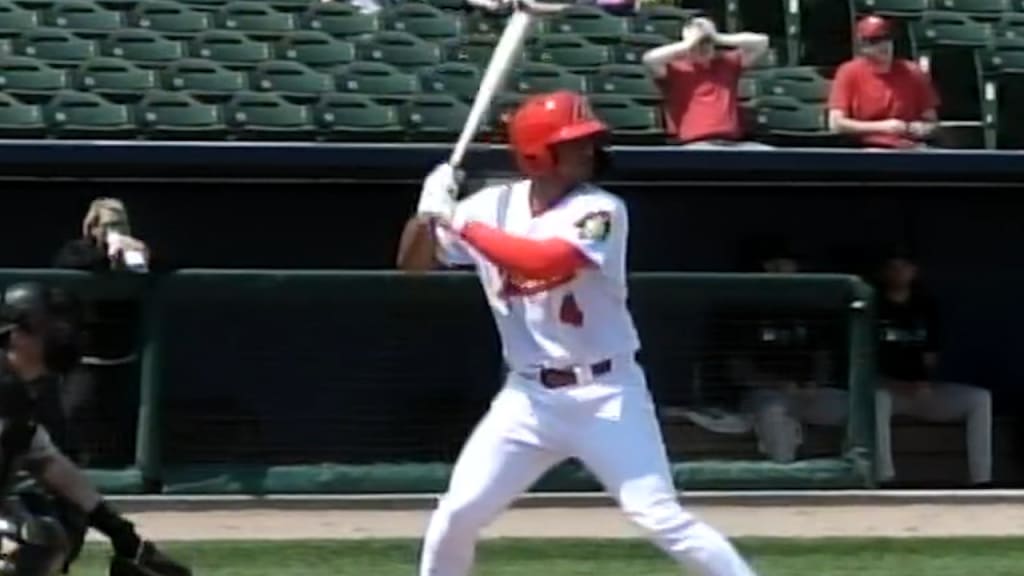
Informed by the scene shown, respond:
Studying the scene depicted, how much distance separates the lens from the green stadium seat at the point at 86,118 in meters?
11.7

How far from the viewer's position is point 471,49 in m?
13.5

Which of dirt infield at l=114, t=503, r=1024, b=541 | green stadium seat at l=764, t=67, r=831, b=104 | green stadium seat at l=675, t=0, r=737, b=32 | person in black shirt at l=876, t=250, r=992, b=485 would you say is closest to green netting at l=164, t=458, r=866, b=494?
dirt infield at l=114, t=503, r=1024, b=541

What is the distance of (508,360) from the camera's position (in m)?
6.74

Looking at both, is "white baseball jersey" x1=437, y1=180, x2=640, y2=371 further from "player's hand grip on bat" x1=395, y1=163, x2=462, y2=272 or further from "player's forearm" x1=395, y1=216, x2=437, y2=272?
"player's forearm" x1=395, y1=216, x2=437, y2=272

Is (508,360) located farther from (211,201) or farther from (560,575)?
(211,201)

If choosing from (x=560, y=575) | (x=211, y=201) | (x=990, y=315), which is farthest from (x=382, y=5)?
(x=560, y=575)

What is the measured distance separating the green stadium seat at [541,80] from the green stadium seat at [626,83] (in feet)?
0.27

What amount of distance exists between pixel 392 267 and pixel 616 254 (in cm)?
566

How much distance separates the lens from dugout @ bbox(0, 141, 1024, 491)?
10.5 m

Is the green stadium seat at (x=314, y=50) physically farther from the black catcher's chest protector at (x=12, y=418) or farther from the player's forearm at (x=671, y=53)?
the black catcher's chest protector at (x=12, y=418)

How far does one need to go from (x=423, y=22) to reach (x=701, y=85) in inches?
85.6

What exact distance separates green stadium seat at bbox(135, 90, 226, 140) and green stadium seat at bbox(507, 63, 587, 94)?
1.66 m

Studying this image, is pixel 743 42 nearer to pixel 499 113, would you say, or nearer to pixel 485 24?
pixel 499 113

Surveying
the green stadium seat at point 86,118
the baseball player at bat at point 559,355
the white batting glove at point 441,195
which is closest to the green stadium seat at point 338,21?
the green stadium seat at point 86,118
